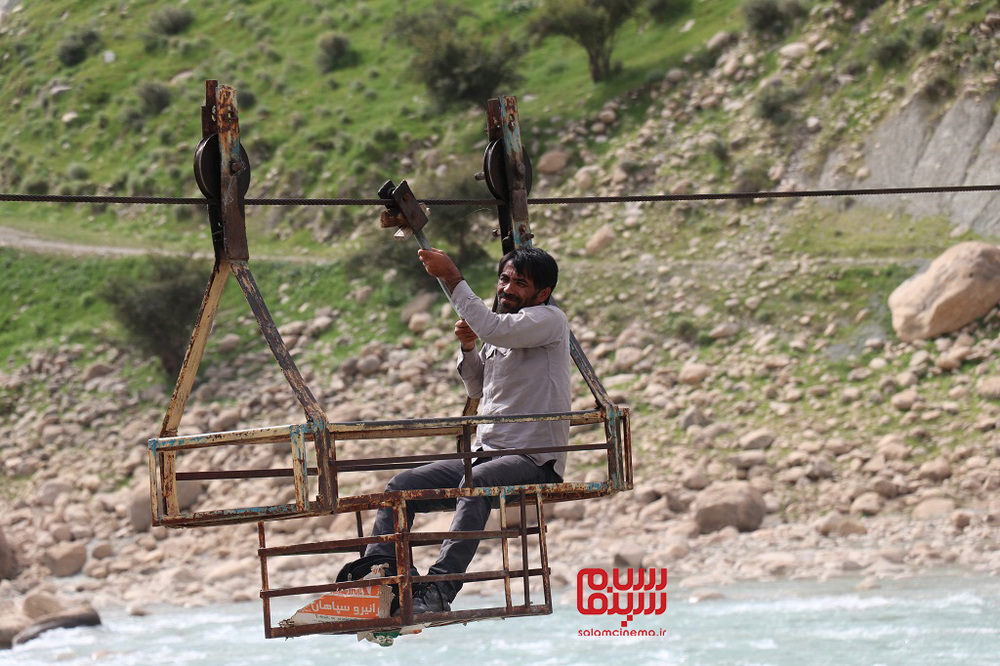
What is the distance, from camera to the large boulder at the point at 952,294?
17172 millimetres

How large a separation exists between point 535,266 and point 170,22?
37611mm

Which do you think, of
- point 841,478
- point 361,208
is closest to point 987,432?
point 841,478

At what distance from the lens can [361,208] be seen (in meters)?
27.4

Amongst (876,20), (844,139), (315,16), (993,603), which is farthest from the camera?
(315,16)

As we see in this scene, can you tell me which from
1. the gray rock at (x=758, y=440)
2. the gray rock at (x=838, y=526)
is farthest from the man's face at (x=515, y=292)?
Answer: the gray rock at (x=758, y=440)

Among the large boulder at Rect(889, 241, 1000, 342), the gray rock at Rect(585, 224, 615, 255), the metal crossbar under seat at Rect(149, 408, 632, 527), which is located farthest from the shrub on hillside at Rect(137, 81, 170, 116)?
the metal crossbar under seat at Rect(149, 408, 632, 527)

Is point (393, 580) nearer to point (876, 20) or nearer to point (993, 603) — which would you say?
point (993, 603)

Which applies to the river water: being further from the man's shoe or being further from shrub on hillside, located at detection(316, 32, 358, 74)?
shrub on hillside, located at detection(316, 32, 358, 74)

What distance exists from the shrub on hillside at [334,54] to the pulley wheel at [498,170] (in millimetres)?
30322

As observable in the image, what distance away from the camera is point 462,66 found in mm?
29328

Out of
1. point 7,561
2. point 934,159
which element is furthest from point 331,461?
point 934,159

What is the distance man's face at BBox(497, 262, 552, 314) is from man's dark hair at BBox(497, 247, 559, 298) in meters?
0.01

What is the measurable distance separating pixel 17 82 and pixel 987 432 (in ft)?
105

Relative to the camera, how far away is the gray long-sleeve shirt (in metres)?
4.62
